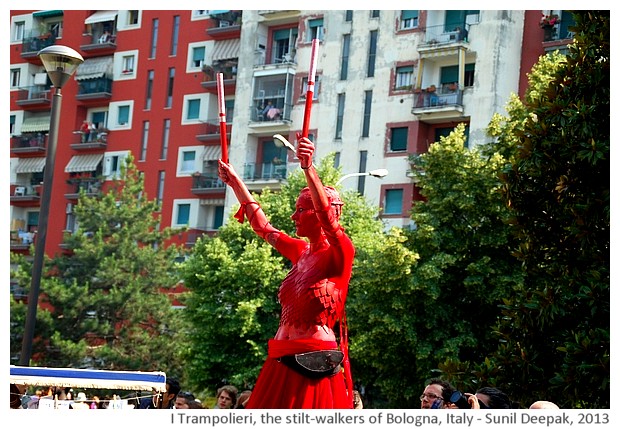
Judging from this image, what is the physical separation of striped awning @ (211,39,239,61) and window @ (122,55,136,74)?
499cm

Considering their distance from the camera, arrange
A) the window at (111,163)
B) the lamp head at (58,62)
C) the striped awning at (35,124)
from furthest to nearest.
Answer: the striped awning at (35,124)
the window at (111,163)
the lamp head at (58,62)

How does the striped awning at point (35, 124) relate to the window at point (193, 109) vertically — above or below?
below

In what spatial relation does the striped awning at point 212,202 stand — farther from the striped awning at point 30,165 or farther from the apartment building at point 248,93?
the striped awning at point 30,165

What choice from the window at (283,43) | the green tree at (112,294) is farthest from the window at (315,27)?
the green tree at (112,294)

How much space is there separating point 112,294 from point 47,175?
33.2 metres

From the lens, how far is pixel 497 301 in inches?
1329

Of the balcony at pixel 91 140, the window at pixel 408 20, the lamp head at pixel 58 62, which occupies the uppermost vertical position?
the window at pixel 408 20

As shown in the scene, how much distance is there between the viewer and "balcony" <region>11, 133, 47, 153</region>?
6412cm

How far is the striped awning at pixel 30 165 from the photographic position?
6481 centimetres

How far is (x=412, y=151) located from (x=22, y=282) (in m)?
15.7

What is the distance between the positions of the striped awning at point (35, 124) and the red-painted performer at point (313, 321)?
5721cm

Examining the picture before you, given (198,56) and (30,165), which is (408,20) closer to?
(198,56)

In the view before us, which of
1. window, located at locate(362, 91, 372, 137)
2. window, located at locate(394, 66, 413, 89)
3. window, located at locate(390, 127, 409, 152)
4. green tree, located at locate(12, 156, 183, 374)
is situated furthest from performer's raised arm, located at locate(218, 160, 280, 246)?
window, located at locate(362, 91, 372, 137)
